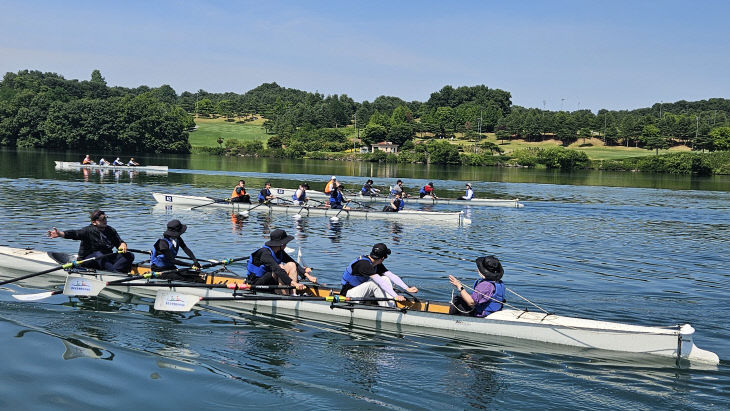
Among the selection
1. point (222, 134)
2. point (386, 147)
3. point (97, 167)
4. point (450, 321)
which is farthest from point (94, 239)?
point (222, 134)

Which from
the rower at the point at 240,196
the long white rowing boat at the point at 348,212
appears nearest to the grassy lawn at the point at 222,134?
the rower at the point at 240,196

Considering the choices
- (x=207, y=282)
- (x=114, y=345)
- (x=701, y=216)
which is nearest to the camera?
(x=114, y=345)

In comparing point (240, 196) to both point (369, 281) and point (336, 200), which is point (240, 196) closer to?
point (336, 200)

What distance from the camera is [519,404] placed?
33.0ft

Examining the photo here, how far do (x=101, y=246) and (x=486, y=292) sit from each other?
1047cm

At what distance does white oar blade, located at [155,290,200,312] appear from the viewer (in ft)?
45.4

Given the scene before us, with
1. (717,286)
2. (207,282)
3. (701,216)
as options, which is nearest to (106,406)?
(207,282)

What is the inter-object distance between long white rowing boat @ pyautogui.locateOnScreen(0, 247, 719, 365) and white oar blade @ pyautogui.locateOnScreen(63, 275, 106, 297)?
3.0 inches

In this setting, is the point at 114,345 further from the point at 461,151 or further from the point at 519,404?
the point at 461,151

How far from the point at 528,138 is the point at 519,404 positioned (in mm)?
170980

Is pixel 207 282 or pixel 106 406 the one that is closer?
pixel 106 406

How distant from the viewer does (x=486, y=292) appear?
12.9m

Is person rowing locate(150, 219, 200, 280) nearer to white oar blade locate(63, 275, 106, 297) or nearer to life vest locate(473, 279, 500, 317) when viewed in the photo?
white oar blade locate(63, 275, 106, 297)

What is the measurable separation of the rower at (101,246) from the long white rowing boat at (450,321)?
27.6 inches
